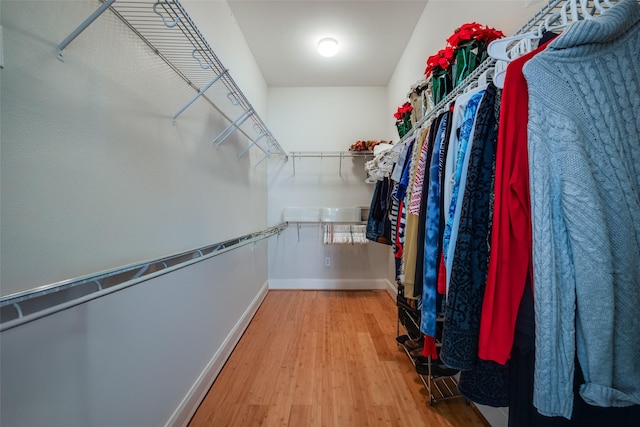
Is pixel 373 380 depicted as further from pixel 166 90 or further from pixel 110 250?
pixel 166 90

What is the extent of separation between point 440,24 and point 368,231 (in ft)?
5.34

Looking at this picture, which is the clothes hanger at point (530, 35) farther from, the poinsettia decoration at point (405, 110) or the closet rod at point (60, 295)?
the closet rod at point (60, 295)

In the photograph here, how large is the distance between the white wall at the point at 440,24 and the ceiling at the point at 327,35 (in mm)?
129

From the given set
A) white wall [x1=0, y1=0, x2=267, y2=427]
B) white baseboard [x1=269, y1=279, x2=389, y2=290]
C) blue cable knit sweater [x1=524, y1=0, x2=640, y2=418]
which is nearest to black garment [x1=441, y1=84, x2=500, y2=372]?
blue cable knit sweater [x1=524, y1=0, x2=640, y2=418]

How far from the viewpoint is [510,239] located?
0.52 meters

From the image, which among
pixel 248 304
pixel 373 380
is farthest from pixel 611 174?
pixel 248 304

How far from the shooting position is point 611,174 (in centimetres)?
44

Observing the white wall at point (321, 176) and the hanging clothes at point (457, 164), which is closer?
the hanging clothes at point (457, 164)

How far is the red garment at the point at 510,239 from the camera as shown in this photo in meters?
0.51

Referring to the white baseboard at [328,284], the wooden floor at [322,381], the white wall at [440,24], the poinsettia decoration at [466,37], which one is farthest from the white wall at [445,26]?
the white baseboard at [328,284]

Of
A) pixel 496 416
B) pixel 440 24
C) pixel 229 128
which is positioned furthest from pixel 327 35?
pixel 496 416

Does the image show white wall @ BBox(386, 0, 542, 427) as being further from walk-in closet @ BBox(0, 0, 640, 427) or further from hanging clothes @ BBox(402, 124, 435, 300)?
hanging clothes @ BBox(402, 124, 435, 300)

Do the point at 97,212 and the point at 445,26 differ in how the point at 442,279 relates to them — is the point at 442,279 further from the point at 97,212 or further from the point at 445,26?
the point at 445,26

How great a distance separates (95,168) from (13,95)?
0.22 meters
